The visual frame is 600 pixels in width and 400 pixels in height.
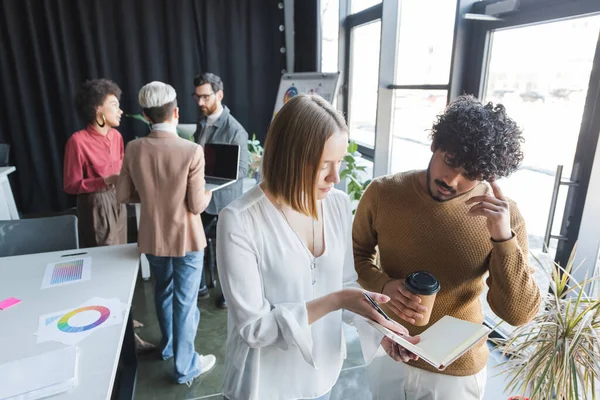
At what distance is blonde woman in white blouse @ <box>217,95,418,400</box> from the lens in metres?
0.87

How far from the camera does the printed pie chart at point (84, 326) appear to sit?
1310 mm

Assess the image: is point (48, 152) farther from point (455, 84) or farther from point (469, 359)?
point (469, 359)

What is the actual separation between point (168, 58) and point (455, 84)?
3470 millimetres

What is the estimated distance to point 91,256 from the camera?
6.03 ft

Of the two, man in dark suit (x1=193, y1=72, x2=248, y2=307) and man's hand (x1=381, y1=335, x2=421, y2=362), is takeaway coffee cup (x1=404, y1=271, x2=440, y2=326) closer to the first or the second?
man's hand (x1=381, y1=335, x2=421, y2=362)

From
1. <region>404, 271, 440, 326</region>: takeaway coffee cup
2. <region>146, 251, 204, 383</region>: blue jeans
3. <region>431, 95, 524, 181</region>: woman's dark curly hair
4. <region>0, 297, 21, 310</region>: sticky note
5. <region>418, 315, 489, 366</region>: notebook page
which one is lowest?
<region>146, 251, 204, 383</region>: blue jeans

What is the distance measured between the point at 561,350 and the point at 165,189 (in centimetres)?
162

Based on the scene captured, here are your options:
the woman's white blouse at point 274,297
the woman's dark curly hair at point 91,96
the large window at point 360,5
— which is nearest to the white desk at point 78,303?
the woman's white blouse at point 274,297

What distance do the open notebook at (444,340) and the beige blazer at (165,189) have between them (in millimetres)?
1200

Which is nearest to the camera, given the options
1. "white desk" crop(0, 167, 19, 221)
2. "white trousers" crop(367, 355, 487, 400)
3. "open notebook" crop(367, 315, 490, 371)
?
"open notebook" crop(367, 315, 490, 371)

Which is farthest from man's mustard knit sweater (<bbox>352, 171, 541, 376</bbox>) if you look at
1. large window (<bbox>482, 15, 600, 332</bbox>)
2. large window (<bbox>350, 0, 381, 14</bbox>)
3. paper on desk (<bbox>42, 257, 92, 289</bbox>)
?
large window (<bbox>350, 0, 381, 14</bbox>)

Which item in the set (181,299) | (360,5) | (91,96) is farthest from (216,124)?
(360,5)

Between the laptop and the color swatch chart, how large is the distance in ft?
2.87

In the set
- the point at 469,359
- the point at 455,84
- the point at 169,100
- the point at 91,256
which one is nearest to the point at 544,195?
the point at 455,84
